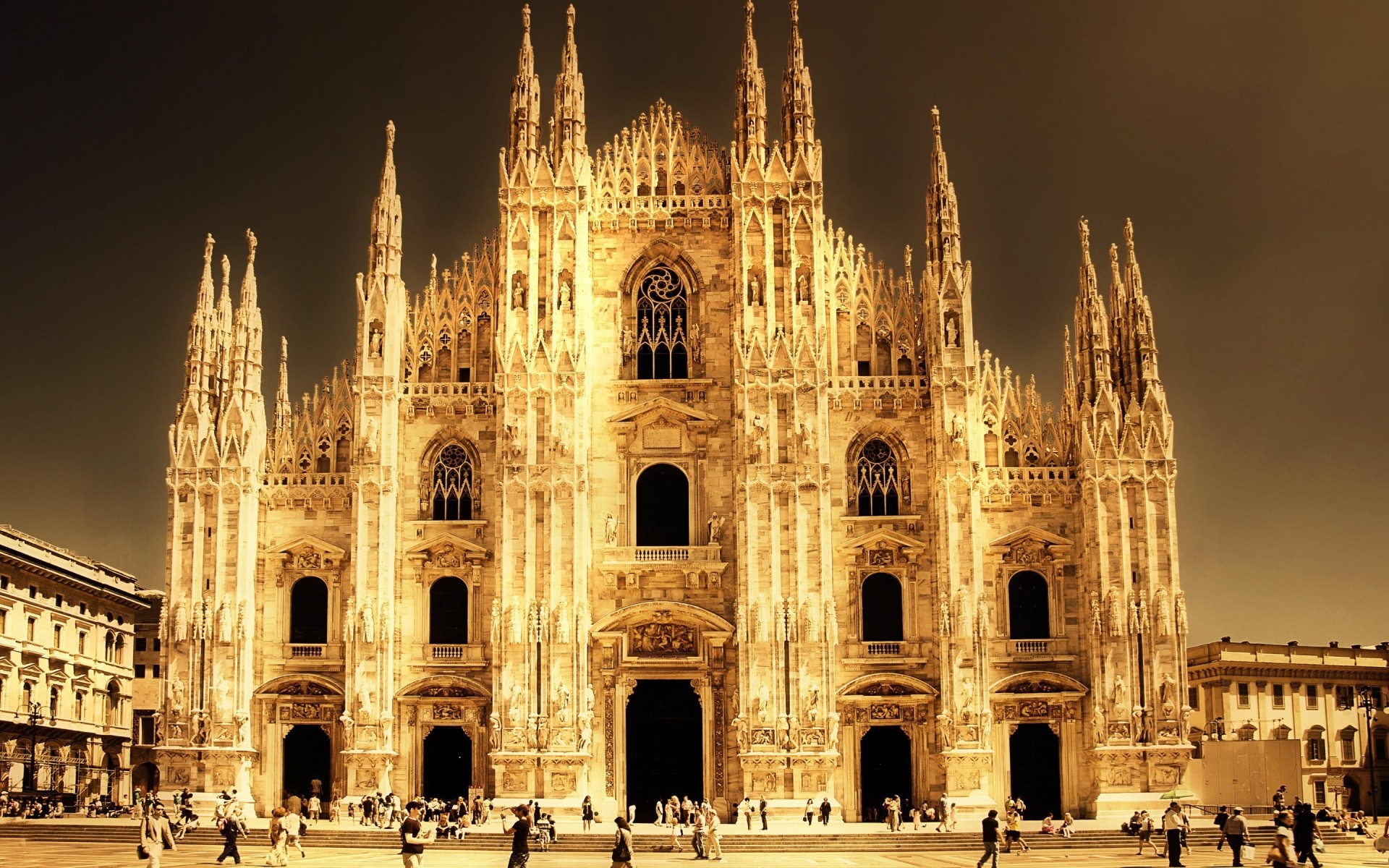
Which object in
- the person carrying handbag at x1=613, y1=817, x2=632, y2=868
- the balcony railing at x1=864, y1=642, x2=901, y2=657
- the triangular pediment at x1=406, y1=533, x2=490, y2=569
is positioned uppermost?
the triangular pediment at x1=406, y1=533, x2=490, y2=569

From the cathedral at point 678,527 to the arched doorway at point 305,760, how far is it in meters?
0.08

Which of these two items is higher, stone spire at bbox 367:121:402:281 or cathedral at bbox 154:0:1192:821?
stone spire at bbox 367:121:402:281

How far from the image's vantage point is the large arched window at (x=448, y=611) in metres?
46.0

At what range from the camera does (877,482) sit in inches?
1829

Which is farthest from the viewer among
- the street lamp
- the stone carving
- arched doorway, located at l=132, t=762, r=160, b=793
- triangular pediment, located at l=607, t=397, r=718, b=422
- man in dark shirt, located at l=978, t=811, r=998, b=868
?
arched doorway, located at l=132, t=762, r=160, b=793

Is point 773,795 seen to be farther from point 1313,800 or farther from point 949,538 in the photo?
point 1313,800

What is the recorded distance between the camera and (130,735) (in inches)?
2584

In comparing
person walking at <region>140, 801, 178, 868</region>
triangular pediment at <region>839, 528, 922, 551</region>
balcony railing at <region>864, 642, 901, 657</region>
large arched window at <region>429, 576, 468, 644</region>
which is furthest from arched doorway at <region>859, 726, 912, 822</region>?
person walking at <region>140, 801, 178, 868</region>

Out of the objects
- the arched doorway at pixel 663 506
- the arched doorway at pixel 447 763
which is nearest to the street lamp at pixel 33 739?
the arched doorway at pixel 447 763

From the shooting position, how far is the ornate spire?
47.3m

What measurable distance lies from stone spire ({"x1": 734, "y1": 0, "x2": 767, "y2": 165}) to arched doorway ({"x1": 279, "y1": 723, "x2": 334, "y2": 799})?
21158mm

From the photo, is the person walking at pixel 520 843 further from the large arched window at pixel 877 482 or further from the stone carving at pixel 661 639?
the large arched window at pixel 877 482

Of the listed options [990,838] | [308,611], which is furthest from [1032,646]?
[308,611]

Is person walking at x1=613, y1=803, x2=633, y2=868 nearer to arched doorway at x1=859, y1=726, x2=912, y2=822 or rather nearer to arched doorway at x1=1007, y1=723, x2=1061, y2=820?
arched doorway at x1=859, y1=726, x2=912, y2=822
